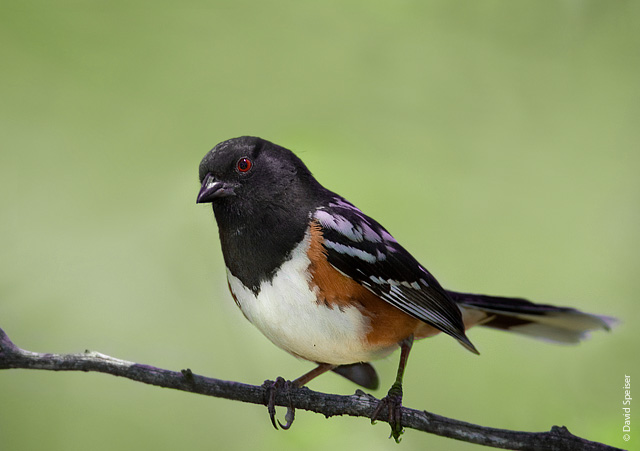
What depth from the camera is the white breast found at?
1.56 meters

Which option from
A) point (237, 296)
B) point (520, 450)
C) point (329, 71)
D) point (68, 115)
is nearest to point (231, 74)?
point (329, 71)

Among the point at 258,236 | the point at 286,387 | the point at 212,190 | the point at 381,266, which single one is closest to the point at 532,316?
the point at 381,266

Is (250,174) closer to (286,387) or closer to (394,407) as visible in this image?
(286,387)

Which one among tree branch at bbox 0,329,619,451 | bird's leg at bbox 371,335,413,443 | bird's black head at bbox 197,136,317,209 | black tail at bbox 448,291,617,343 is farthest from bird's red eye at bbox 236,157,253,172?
black tail at bbox 448,291,617,343

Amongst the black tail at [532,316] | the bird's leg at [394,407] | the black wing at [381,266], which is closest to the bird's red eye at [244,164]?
the black wing at [381,266]

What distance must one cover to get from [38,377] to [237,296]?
97 cm

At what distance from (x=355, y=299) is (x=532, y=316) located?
26.9 inches

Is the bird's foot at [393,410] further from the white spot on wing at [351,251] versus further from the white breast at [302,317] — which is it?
the white spot on wing at [351,251]

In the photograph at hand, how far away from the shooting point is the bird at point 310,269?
5.17 feet

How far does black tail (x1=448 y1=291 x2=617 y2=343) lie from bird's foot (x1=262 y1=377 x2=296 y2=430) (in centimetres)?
61

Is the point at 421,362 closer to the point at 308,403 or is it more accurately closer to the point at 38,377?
the point at 308,403

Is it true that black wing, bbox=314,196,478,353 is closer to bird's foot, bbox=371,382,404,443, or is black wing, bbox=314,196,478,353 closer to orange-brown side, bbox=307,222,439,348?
orange-brown side, bbox=307,222,439,348

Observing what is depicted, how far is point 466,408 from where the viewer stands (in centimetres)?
213

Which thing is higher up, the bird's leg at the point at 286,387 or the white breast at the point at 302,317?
the white breast at the point at 302,317
